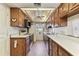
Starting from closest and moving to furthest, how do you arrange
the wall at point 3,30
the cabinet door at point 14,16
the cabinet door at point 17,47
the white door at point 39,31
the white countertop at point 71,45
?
the white countertop at point 71,45 → the wall at point 3,30 → the cabinet door at point 17,47 → the cabinet door at point 14,16 → the white door at point 39,31

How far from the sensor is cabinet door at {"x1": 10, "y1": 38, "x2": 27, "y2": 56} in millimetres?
5812

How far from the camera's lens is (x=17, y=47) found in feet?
19.3

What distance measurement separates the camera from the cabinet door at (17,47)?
19.1ft

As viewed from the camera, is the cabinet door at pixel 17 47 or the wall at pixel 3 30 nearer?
the wall at pixel 3 30

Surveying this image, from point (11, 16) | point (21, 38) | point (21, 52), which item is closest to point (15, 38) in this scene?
point (21, 38)

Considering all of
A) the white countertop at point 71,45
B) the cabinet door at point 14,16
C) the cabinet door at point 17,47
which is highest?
the cabinet door at point 14,16

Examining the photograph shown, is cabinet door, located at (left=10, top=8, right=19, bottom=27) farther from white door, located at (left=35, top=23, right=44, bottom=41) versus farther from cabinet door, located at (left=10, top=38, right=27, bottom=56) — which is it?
white door, located at (left=35, top=23, right=44, bottom=41)

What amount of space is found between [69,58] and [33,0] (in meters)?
0.60

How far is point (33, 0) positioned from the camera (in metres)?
1.39

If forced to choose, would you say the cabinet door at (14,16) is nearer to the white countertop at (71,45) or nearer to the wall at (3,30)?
the wall at (3,30)

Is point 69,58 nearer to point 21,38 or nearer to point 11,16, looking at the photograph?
point 21,38

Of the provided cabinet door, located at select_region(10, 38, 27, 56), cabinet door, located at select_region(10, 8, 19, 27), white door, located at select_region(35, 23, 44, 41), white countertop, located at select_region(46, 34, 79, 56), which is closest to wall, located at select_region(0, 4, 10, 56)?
cabinet door, located at select_region(10, 38, 27, 56)

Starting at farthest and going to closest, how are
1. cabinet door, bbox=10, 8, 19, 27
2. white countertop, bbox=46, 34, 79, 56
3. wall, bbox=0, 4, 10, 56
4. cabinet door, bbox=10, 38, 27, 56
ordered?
cabinet door, bbox=10, 8, 19, 27
cabinet door, bbox=10, 38, 27, 56
wall, bbox=0, 4, 10, 56
white countertop, bbox=46, 34, 79, 56

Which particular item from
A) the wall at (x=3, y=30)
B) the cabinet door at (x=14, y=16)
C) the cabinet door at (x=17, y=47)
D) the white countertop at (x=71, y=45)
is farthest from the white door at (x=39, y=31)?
the white countertop at (x=71, y=45)
